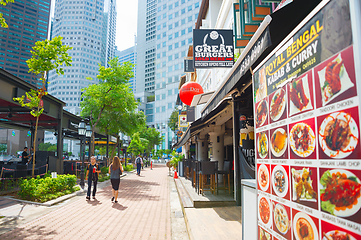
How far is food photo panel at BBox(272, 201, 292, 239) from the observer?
2.31 metres

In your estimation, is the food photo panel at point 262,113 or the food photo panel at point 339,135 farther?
the food photo panel at point 262,113

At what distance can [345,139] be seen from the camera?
1.60 meters

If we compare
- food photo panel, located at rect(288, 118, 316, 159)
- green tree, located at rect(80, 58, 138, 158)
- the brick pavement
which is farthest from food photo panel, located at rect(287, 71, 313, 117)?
green tree, located at rect(80, 58, 138, 158)

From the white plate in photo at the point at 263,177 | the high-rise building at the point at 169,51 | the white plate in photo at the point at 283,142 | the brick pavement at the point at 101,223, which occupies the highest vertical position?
the high-rise building at the point at 169,51

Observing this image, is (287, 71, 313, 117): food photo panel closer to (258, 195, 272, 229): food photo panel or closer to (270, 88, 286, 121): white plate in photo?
(270, 88, 286, 121): white plate in photo

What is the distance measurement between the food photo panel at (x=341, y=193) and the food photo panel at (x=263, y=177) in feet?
3.10

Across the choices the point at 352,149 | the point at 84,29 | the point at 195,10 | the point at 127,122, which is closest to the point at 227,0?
the point at 352,149

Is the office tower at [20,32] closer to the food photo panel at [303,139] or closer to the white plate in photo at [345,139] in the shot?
the food photo panel at [303,139]

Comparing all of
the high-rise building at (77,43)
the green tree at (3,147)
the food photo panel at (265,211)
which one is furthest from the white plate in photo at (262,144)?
the high-rise building at (77,43)

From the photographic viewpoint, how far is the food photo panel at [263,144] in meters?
2.81

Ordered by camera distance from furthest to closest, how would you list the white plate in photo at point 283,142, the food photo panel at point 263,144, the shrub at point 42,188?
the shrub at point 42,188 → the food photo panel at point 263,144 → the white plate in photo at point 283,142

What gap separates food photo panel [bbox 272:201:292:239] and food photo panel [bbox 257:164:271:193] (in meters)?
0.23

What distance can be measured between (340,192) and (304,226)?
59 cm

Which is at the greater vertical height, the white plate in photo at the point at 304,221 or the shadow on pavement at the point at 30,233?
the white plate in photo at the point at 304,221
